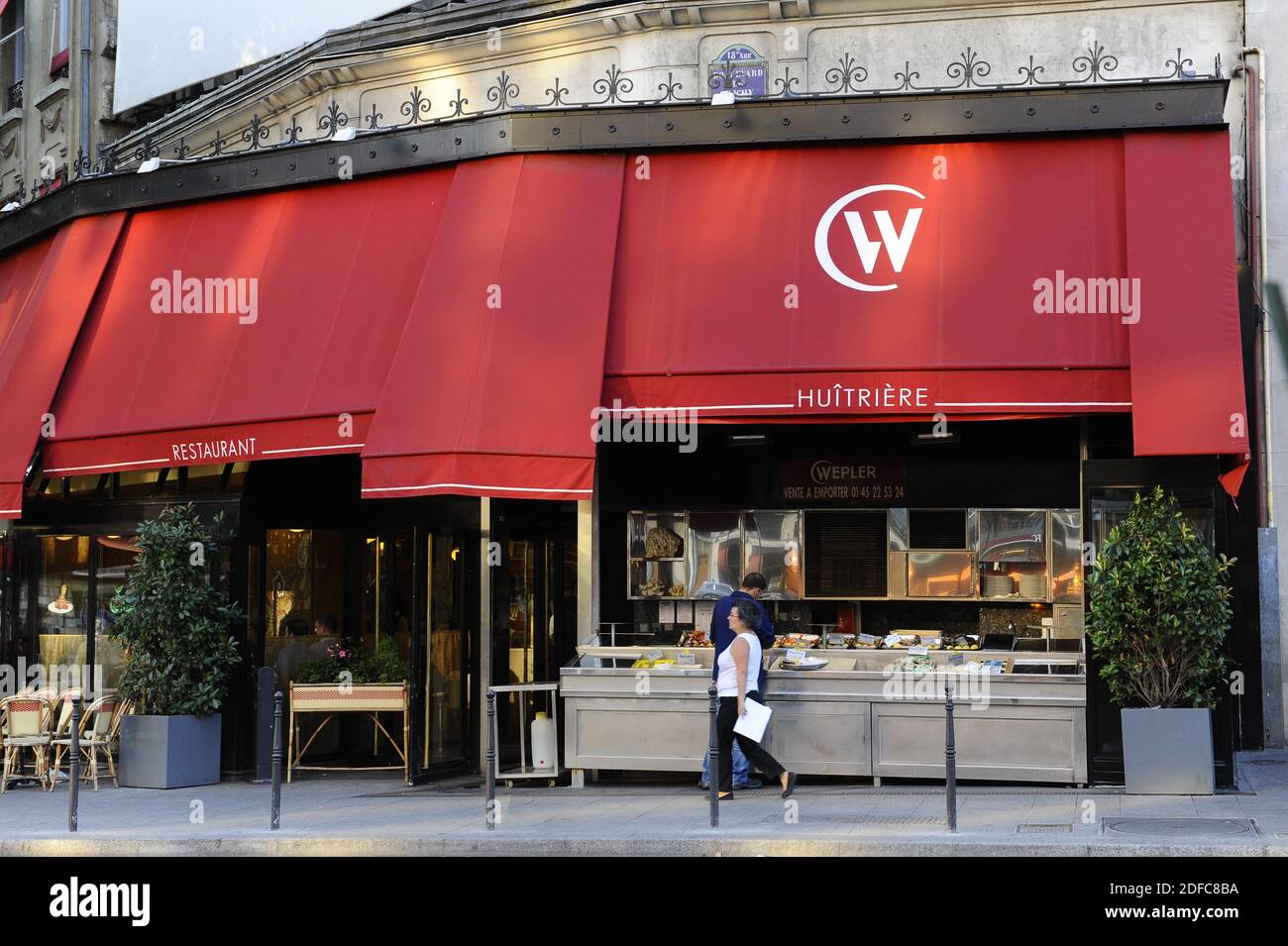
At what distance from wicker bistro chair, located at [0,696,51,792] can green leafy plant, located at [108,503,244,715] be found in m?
1.00

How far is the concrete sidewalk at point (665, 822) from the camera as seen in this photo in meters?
11.1

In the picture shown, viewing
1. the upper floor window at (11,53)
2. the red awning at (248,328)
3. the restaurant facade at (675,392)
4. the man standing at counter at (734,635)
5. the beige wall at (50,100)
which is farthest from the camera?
the upper floor window at (11,53)

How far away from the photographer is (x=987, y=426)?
54.5 feet

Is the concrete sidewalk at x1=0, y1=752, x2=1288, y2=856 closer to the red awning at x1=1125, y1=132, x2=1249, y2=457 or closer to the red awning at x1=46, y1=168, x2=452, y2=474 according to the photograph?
the red awning at x1=1125, y1=132, x2=1249, y2=457

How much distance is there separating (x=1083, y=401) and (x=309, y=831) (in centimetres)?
754

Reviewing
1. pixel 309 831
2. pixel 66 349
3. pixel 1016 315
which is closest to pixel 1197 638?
pixel 1016 315

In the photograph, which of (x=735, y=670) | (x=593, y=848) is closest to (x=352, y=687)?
(x=735, y=670)

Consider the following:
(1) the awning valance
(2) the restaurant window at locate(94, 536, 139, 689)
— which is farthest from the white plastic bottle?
(2) the restaurant window at locate(94, 536, 139, 689)

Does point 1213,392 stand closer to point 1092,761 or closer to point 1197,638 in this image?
point 1197,638

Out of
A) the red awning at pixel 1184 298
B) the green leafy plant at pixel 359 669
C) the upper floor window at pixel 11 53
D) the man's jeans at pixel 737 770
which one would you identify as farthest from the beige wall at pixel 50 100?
the red awning at pixel 1184 298

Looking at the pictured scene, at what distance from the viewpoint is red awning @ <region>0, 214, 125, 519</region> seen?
16.9m

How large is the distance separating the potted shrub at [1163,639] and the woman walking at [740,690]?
3.01 metres

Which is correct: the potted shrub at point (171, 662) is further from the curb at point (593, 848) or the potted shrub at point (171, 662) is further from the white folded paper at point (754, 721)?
the white folded paper at point (754, 721)

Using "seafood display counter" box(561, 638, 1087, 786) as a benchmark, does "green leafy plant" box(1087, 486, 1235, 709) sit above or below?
above
